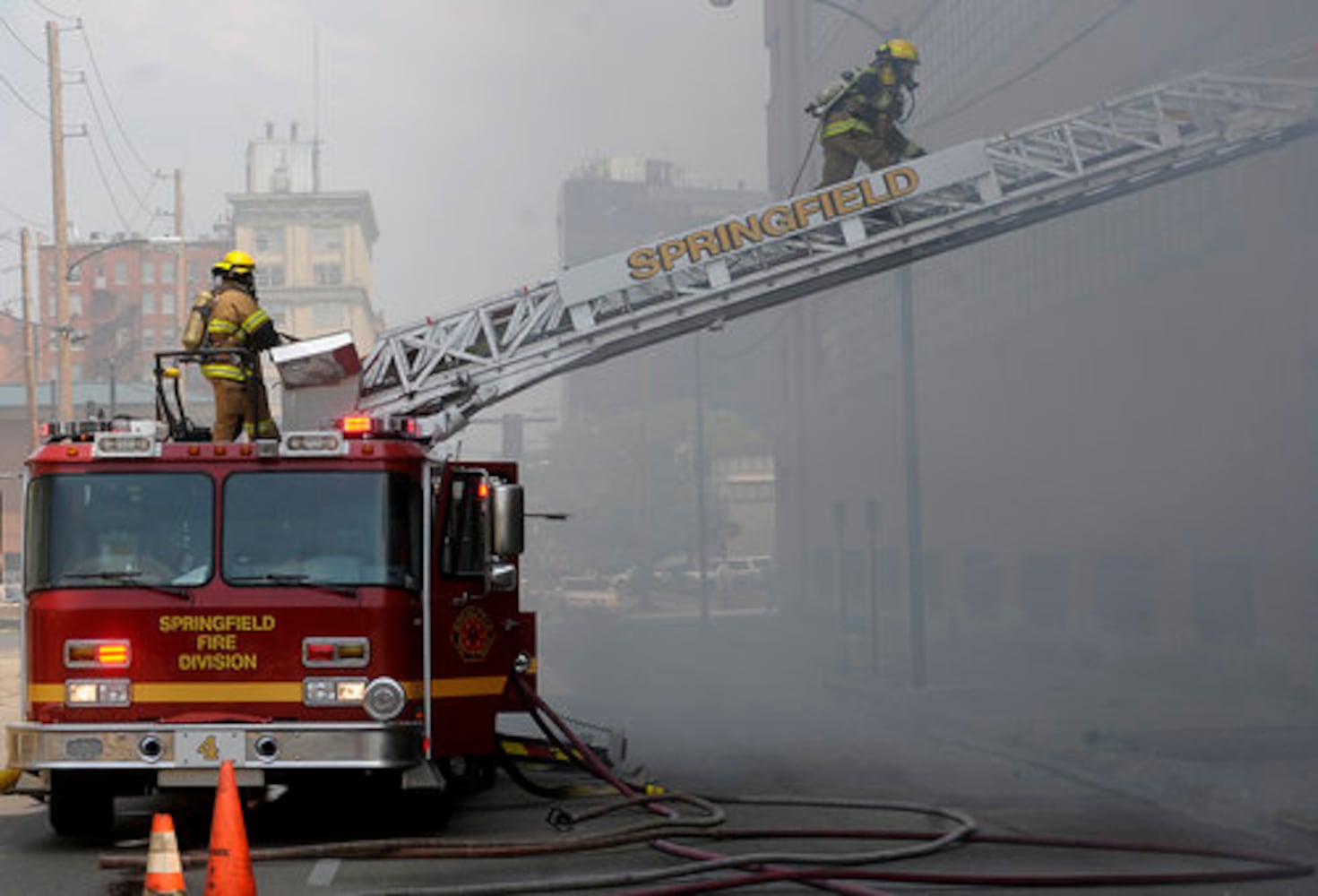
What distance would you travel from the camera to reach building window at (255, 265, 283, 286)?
96331 millimetres

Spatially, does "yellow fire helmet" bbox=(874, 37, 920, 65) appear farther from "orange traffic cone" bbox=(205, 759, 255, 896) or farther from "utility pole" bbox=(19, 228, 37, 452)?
"utility pole" bbox=(19, 228, 37, 452)

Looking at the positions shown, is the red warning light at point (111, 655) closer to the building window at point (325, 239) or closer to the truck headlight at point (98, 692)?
the truck headlight at point (98, 692)

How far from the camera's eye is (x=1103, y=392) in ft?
94.8

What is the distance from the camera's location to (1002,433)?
34188 mm

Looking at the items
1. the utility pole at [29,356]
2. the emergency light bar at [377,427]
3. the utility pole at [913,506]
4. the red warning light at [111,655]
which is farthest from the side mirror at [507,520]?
the utility pole at [29,356]

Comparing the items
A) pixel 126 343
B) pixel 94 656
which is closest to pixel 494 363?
pixel 94 656

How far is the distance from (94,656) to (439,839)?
2.10 m

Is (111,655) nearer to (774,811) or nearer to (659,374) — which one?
(774,811)

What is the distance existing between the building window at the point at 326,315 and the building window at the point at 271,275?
8.66 feet

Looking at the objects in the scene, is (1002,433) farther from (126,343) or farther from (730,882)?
(126,343)

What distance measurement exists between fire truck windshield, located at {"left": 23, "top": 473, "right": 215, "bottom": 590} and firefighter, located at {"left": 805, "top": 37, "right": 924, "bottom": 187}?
6.18 meters

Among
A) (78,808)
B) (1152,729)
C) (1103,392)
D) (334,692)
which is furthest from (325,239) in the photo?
(334,692)

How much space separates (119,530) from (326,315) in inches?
3400

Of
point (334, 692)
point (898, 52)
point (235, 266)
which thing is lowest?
point (334, 692)
